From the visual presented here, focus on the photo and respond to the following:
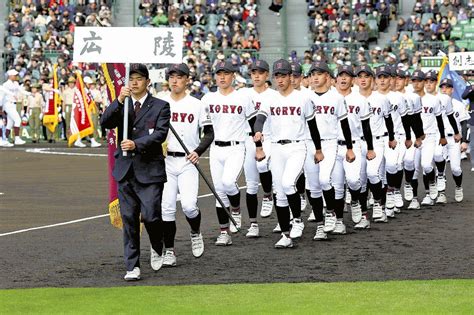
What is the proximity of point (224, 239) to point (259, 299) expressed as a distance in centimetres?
407

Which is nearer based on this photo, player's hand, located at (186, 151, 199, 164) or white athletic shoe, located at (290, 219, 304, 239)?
player's hand, located at (186, 151, 199, 164)

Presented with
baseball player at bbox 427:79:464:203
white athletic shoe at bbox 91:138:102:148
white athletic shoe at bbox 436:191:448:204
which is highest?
baseball player at bbox 427:79:464:203

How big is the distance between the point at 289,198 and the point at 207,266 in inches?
79.3

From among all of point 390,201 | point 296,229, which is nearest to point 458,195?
point 390,201

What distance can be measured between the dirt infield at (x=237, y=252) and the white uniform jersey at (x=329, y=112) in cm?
143

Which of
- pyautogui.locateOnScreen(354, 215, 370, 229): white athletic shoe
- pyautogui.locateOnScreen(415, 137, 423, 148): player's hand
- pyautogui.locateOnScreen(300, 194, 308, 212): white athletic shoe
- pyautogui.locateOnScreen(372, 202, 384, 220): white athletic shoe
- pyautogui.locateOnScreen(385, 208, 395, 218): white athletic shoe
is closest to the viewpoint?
pyautogui.locateOnScreen(354, 215, 370, 229): white athletic shoe

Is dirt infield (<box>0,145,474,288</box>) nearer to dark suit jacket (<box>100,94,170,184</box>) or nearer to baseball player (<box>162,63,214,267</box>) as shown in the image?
baseball player (<box>162,63,214,267</box>)

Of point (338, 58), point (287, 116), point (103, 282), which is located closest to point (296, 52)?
point (338, 58)

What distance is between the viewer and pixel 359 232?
53.1 feet

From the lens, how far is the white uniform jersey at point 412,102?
1892 centimetres

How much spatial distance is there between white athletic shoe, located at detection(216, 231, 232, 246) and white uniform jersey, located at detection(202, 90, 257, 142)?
123 cm

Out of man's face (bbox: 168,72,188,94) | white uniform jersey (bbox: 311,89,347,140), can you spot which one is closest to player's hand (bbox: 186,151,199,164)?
man's face (bbox: 168,72,188,94)

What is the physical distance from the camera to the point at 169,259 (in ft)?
42.7

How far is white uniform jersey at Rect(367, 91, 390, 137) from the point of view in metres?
17.7
